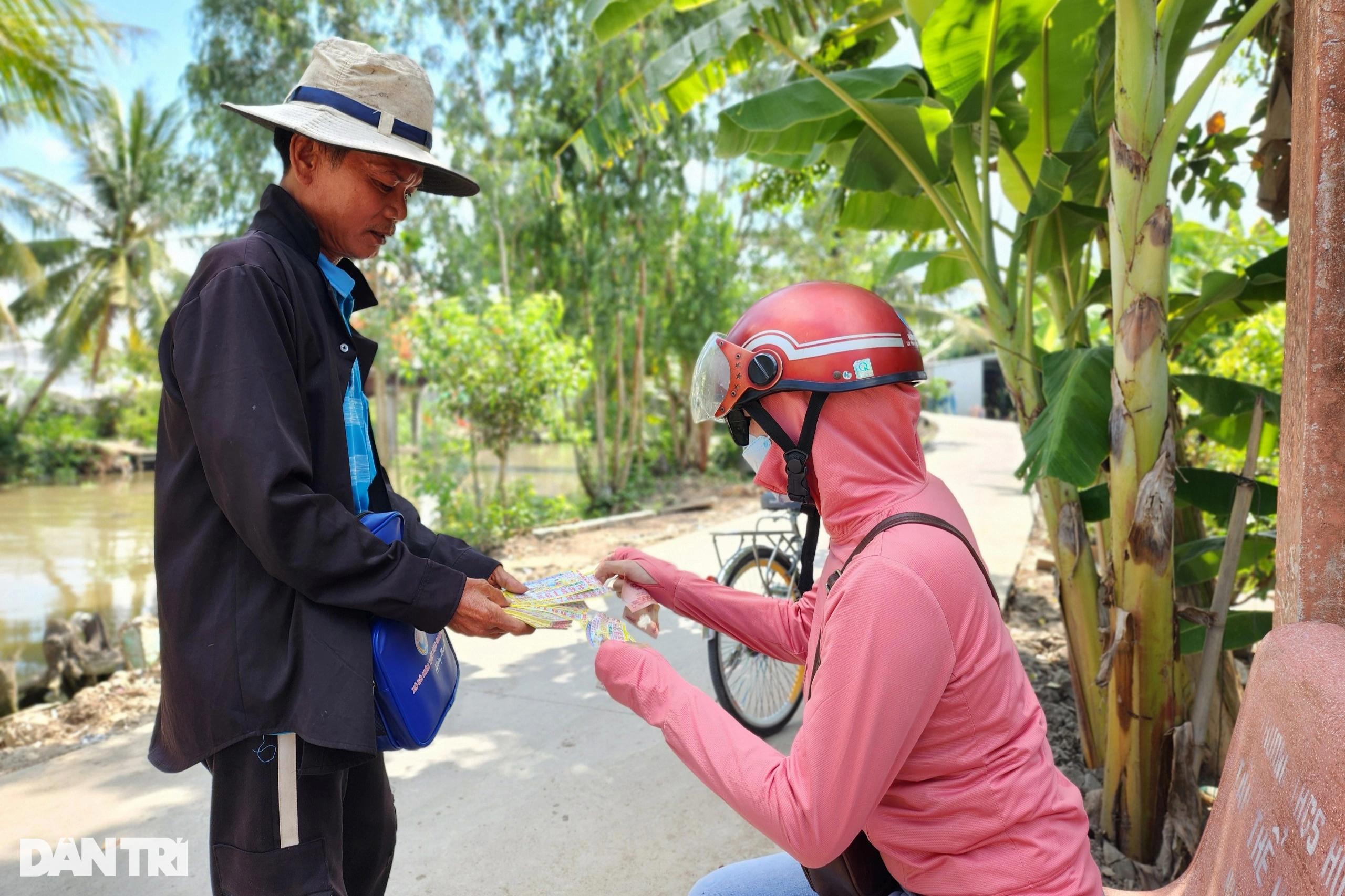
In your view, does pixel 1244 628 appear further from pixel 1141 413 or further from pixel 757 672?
pixel 757 672

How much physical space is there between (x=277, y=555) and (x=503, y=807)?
2379 mm

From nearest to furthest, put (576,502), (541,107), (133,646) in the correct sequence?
(133,646), (541,107), (576,502)

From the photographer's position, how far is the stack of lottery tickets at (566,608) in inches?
68.8

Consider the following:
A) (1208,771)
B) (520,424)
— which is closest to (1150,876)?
(1208,771)

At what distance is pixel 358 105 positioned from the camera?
1728 mm

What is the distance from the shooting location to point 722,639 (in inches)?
173

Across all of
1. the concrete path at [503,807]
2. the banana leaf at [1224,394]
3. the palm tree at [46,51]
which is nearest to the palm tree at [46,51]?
the palm tree at [46,51]

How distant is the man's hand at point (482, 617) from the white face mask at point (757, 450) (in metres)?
0.53

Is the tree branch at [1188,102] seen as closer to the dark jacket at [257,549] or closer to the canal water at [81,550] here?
the dark jacket at [257,549]

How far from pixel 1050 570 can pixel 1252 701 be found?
6.59 meters

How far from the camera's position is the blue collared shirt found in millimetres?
1730

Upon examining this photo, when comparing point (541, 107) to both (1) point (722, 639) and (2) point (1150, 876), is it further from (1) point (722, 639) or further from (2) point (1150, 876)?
(2) point (1150, 876)

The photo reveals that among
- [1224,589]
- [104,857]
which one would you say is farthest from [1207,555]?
[104,857]

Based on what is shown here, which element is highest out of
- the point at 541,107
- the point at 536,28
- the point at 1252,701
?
the point at 536,28
